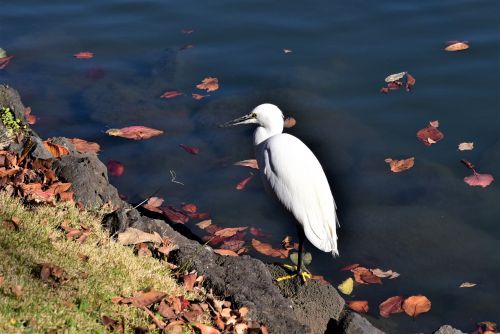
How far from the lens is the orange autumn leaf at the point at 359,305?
605 cm

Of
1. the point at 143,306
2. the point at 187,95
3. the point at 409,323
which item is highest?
the point at 143,306

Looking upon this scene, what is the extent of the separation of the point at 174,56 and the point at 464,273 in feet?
16.0

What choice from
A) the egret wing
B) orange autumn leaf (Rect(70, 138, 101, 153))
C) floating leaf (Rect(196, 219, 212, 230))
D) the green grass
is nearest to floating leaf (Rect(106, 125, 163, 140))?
orange autumn leaf (Rect(70, 138, 101, 153))

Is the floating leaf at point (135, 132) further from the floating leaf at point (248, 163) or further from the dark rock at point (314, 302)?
the dark rock at point (314, 302)

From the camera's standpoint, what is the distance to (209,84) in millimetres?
9141

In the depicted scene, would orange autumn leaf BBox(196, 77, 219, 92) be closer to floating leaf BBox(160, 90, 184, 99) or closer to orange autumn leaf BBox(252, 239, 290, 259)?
floating leaf BBox(160, 90, 184, 99)

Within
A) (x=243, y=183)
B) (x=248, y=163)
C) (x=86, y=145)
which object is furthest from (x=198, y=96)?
(x=243, y=183)

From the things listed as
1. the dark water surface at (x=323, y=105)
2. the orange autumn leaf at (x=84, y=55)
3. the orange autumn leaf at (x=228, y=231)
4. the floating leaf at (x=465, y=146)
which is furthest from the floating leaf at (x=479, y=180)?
the orange autumn leaf at (x=84, y=55)

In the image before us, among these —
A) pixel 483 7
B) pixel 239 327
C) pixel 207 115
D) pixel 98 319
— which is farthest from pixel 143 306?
pixel 483 7

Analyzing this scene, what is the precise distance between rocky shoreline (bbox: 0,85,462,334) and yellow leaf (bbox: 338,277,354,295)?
2.72 ft

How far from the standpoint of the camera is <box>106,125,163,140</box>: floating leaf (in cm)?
827

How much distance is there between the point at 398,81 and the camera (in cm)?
896

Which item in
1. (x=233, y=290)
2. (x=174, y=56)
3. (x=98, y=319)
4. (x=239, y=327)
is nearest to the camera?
(x=98, y=319)

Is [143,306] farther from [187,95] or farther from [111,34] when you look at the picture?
[111,34]
